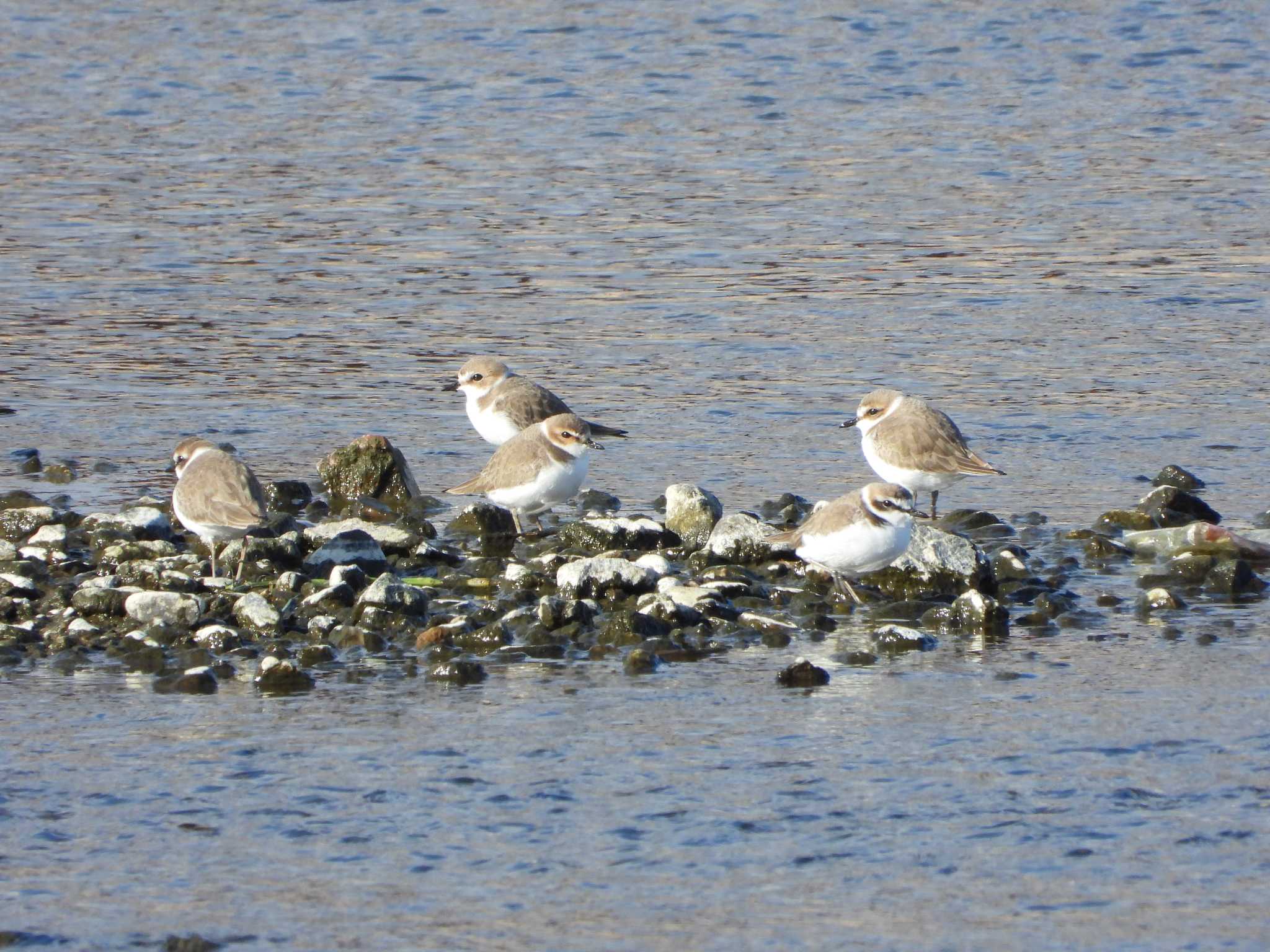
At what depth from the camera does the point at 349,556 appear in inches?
496

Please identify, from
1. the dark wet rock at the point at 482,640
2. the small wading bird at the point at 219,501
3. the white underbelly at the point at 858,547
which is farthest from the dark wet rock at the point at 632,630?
the small wading bird at the point at 219,501

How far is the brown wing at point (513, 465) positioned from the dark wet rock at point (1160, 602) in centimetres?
400

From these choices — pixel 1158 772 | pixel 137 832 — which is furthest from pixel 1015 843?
pixel 137 832

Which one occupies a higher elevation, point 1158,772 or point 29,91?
point 29,91

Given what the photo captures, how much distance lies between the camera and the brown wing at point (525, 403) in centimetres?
1516

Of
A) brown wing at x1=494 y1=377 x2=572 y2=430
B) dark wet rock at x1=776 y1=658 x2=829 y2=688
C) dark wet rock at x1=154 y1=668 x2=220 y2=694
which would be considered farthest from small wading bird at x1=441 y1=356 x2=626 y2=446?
dark wet rock at x1=154 y1=668 x2=220 y2=694

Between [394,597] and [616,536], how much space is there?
82.7 inches

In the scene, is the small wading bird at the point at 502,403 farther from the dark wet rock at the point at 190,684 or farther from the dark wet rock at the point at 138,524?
the dark wet rock at the point at 190,684

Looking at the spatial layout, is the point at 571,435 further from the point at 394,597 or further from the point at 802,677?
the point at 802,677

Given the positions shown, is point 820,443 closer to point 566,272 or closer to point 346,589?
point 346,589

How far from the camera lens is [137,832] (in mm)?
8477

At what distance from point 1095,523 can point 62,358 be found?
10585 mm

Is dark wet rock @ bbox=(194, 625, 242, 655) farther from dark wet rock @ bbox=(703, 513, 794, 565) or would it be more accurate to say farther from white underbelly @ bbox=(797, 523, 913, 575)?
white underbelly @ bbox=(797, 523, 913, 575)

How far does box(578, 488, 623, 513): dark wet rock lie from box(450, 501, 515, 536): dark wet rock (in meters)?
0.69
